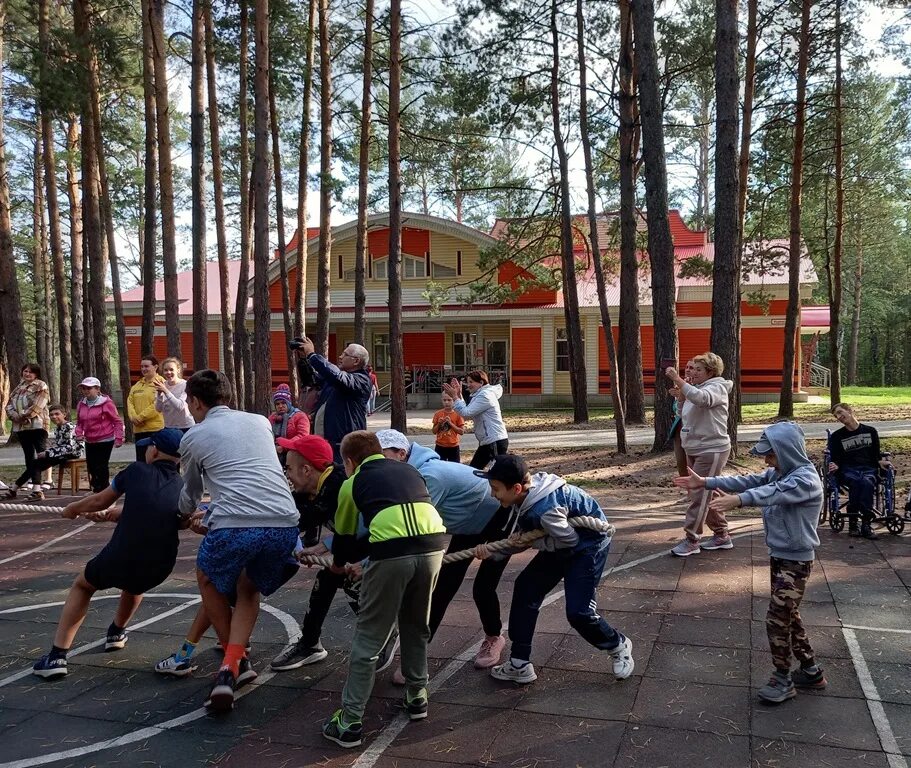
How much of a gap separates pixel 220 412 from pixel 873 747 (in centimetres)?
406

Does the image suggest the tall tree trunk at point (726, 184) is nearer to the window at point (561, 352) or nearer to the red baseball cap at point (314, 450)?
the red baseball cap at point (314, 450)

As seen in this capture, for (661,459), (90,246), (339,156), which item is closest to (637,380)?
(661,459)

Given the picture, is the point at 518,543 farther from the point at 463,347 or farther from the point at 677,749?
the point at 463,347

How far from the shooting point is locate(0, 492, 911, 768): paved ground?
4168mm

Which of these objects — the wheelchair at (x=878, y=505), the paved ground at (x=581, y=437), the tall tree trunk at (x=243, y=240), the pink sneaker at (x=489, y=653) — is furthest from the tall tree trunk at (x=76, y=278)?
the pink sneaker at (x=489, y=653)

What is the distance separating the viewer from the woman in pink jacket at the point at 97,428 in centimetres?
1109

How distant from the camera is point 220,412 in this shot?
4.97m

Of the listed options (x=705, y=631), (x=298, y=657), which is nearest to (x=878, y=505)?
(x=705, y=631)

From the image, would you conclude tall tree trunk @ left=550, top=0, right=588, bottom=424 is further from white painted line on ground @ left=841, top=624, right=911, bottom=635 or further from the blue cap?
the blue cap

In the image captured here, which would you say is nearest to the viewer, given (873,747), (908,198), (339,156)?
(873,747)

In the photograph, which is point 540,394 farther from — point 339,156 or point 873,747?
point 873,747

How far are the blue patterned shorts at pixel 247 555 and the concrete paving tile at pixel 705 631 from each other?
2.79 m

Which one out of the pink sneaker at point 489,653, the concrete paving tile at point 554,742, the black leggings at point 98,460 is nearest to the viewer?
the concrete paving tile at point 554,742

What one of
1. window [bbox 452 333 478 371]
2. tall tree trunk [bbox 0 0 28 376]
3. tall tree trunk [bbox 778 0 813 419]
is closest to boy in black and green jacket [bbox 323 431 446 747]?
tall tree trunk [bbox 0 0 28 376]
